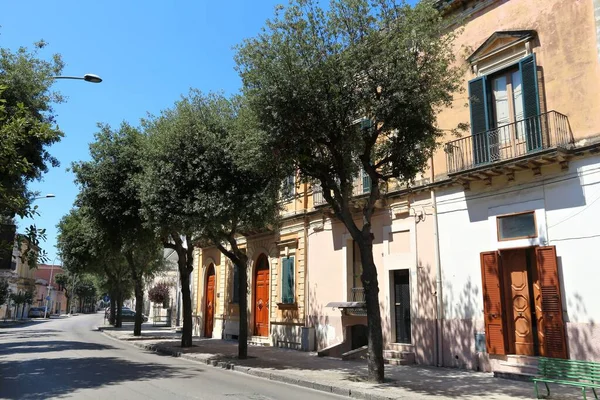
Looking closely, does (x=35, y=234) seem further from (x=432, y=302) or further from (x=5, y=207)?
(x=432, y=302)

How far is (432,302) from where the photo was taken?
567 inches

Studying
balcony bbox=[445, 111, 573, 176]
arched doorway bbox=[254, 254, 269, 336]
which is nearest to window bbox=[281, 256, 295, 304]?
arched doorway bbox=[254, 254, 269, 336]

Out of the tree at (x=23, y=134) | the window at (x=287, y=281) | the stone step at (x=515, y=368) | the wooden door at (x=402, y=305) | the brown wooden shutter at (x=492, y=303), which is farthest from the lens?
the window at (x=287, y=281)

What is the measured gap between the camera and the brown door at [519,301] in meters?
12.2

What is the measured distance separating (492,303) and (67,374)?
35.2 feet

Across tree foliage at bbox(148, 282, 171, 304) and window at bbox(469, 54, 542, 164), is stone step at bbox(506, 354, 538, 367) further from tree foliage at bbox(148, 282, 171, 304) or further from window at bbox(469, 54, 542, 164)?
tree foliage at bbox(148, 282, 171, 304)

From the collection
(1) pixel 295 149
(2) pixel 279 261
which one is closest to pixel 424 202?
(1) pixel 295 149

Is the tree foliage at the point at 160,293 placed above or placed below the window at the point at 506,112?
below

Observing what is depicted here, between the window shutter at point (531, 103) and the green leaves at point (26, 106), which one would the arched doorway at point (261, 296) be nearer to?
the green leaves at point (26, 106)

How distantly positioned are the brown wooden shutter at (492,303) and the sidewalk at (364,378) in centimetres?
82

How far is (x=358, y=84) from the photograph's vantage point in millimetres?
11242

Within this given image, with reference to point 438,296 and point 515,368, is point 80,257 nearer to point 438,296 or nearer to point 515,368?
point 438,296

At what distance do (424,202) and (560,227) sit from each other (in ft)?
13.6

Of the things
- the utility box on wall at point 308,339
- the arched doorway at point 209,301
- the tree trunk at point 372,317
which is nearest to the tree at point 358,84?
the tree trunk at point 372,317
